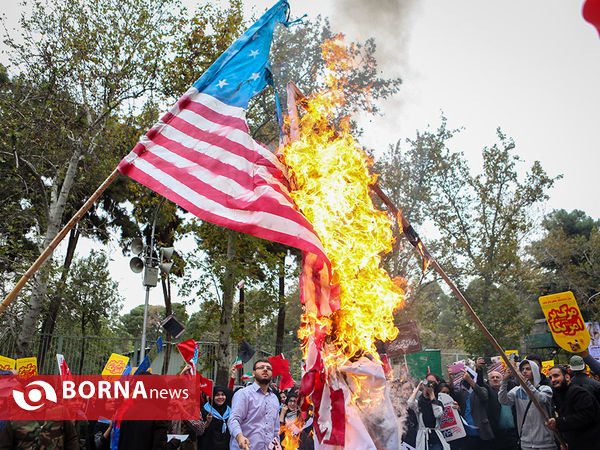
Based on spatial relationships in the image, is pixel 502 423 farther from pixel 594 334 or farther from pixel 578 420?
pixel 594 334

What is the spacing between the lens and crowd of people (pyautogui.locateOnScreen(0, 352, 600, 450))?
253 inches

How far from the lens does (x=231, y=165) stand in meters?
5.25

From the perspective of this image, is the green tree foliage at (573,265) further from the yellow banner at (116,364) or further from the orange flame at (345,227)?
the orange flame at (345,227)

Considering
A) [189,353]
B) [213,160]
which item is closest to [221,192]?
[213,160]

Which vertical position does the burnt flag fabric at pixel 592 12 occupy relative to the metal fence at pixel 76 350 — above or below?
below

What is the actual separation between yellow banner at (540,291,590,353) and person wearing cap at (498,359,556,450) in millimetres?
836

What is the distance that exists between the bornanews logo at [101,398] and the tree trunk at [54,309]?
4494 mm

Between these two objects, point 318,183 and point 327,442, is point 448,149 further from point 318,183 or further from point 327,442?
point 327,442

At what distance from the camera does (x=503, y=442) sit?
9.50m

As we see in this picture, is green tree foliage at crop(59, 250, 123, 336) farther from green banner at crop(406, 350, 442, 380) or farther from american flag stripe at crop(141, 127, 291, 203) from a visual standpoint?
american flag stripe at crop(141, 127, 291, 203)

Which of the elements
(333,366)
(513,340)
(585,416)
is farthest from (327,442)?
(513,340)

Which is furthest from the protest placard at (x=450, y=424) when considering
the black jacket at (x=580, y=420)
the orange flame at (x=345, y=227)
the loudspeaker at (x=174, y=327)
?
the loudspeaker at (x=174, y=327)

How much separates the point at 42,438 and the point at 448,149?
2530cm

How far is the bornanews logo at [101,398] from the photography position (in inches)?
219
